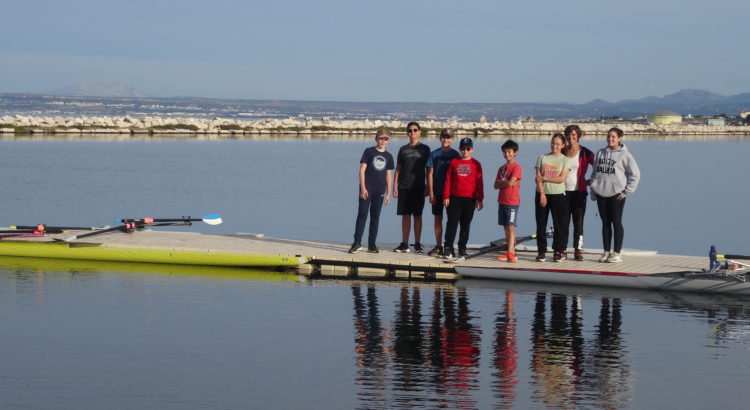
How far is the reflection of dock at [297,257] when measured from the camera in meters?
16.6

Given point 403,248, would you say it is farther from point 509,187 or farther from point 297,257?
point 509,187

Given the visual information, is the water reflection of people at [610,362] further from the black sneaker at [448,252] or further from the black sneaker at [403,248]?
the black sneaker at [403,248]

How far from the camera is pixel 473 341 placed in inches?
506

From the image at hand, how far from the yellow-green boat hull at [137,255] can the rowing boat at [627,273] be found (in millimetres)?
3037

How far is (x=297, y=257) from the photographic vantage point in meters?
17.4

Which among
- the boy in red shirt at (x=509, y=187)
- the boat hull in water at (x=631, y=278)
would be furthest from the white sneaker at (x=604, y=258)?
the boy in red shirt at (x=509, y=187)

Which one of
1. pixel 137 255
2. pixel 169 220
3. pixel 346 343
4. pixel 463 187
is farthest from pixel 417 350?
pixel 169 220

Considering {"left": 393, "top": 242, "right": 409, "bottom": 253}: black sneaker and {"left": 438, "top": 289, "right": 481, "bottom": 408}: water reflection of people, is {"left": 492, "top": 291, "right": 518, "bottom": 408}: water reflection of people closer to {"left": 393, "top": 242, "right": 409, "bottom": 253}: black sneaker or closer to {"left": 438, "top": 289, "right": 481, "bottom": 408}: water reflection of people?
{"left": 438, "top": 289, "right": 481, "bottom": 408}: water reflection of people

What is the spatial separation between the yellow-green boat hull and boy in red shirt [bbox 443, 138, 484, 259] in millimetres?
2532

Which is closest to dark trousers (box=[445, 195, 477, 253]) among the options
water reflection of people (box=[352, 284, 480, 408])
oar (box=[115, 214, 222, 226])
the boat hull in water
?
the boat hull in water

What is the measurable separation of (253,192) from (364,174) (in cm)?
2074

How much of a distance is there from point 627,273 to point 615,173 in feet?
4.60

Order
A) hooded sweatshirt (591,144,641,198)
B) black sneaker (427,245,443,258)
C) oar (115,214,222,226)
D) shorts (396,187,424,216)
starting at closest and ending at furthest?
hooded sweatshirt (591,144,641,198)
shorts (396,187,424,216)
black sneaker (427,245,443,258)
oar (115,214,222,226)

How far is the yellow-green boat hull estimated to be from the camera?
17500 mm
